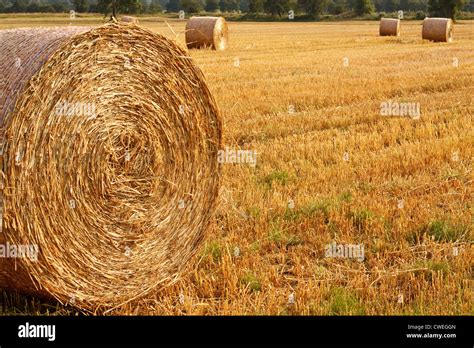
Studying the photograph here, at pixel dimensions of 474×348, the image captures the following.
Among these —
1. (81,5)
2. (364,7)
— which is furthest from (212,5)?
(364,7)

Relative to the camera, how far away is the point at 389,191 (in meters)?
7.59

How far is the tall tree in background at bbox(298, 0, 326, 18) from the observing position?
76.1 metres

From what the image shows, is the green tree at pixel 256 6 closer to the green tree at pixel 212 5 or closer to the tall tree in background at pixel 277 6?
the tall tree in background at pixel 277 6

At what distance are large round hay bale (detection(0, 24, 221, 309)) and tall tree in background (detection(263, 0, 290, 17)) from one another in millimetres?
71786

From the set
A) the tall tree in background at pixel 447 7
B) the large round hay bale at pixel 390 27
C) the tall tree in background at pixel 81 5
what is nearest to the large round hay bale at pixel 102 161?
the large round hay bale at pixel 390 27

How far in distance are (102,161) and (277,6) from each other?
73.1 meters

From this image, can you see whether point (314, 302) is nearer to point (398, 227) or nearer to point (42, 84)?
point (398, 227)

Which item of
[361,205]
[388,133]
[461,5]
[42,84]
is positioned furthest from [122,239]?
[461,5]

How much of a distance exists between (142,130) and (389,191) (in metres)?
3.22

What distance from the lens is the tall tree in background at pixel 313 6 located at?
250 ft

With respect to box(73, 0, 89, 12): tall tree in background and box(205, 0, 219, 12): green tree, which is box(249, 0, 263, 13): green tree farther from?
box(205, 0, 219, 12): green tree

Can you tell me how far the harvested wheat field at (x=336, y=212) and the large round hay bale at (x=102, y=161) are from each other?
0.21m

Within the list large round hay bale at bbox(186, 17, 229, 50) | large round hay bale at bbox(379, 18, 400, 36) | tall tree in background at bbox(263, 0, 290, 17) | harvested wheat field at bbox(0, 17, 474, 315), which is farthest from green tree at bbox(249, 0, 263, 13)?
harvested wheat field at bbox(0, 17, 474, 315)

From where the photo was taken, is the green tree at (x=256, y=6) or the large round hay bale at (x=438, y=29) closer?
the large round hay bale at (x=438, y=29)
